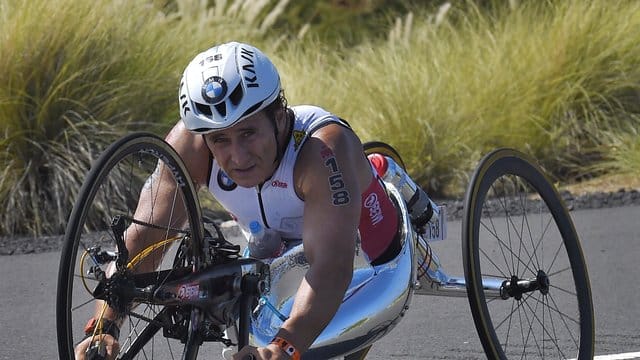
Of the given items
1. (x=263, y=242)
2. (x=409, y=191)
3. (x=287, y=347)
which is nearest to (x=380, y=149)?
(x=409, y=191)

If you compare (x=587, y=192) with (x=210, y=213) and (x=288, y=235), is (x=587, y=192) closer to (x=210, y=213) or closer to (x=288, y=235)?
(x=210, y=213)

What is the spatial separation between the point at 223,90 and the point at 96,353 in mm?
831

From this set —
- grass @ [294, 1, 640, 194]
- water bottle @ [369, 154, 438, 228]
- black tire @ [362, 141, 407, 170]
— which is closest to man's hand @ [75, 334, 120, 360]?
water bottle @ [369, 154, 438, 228]

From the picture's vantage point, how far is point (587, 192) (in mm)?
10711

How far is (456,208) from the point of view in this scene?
9922 millimetres

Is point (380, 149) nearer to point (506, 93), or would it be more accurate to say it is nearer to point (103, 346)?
point (103, 346)

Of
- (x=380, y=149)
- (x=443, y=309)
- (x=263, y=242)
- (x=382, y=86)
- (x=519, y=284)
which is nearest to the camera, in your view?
(x=263, y=242)

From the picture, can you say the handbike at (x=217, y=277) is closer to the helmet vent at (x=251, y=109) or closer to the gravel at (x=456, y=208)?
the helmet vent at (x=251, y=109)

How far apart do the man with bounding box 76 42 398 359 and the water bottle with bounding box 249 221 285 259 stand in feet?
0.15

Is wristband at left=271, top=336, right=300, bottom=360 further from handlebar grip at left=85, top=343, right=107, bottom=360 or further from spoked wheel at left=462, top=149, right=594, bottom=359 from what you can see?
spoked wheel at left=462, top=149, right=594, bottom=359

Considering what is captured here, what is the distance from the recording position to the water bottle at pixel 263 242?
431cm

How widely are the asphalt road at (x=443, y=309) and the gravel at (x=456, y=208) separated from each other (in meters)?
0.18

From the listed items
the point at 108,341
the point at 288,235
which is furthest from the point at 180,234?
the point at 108,341

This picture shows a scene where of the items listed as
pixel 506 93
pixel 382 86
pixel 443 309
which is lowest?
pixel 443 309
